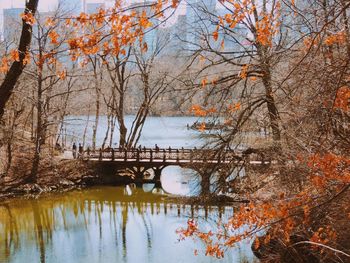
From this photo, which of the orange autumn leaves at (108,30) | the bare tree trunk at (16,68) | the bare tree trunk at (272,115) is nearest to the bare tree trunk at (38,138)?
the bare tree trunk at (272,115)

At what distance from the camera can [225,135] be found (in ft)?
41.1

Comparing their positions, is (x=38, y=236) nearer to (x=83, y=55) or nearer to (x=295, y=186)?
(x=295, y=186)

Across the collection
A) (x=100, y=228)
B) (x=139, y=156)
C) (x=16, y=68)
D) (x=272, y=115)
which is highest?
(x=16, y=68)

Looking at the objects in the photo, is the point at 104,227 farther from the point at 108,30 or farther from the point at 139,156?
the point at 108,30

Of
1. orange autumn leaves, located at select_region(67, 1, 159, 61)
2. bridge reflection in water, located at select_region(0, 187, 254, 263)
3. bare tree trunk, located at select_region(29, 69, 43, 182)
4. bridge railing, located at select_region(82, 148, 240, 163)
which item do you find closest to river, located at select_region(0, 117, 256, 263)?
bridge reflection in water, located at select_region(0, 187, 254, 263)

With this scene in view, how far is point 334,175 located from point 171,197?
818 inches

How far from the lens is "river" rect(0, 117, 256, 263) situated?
14.7 metres

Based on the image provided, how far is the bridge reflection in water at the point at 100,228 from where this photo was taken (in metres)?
14.7

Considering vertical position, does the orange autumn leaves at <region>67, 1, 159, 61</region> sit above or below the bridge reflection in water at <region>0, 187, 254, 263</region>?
above

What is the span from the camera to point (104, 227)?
19.4 m

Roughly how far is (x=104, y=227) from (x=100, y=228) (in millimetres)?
217

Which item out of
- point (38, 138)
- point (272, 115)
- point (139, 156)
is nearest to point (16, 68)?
point (272, 115)

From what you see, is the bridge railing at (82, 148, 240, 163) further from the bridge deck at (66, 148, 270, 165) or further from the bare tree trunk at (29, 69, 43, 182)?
the bare tree trunk at (29, 69, 43, 182)

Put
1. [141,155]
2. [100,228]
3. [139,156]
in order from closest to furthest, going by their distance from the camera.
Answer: [100,228], [139,156], [141,155]
